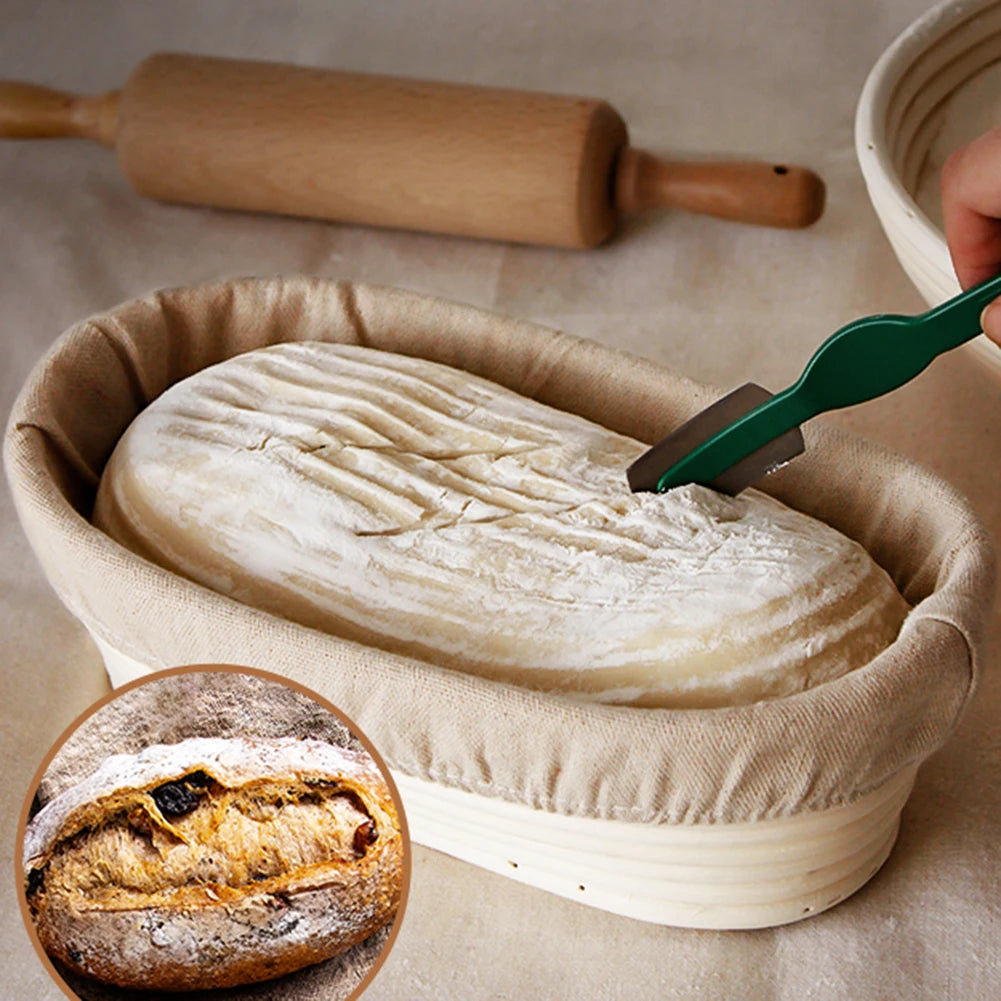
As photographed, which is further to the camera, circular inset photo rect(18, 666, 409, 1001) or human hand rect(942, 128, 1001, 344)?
human hand rect(942, 128, 1001, 344)

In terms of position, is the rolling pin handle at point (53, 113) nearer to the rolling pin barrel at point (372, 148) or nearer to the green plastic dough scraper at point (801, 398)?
the rolling pin barrel at point (372, 148)

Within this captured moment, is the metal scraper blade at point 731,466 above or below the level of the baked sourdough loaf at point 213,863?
above

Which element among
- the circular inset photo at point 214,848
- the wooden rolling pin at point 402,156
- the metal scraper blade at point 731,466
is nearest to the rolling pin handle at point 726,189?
the wooden rolling pin at point 402,156

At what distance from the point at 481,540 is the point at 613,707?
16cm

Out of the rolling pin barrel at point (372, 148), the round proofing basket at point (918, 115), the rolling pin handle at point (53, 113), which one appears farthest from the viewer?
the rolling pin handle at point (53, 113)

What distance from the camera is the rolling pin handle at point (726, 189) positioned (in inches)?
52.6

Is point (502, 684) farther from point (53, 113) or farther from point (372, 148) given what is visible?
point (53, 113)

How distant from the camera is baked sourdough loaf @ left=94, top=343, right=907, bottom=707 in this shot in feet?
2.40

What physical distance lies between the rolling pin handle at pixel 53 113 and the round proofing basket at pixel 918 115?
797 millimetres

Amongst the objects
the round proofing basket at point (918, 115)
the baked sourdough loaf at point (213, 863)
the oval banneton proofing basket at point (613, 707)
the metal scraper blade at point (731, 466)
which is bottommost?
the baked sourdough loaf at point (213, 863)

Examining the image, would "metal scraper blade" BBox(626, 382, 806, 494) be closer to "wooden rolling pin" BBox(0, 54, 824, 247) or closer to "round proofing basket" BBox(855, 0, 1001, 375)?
"round proofing basket" BBox(855, 0, 1001, 375)

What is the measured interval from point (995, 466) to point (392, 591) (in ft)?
1.98

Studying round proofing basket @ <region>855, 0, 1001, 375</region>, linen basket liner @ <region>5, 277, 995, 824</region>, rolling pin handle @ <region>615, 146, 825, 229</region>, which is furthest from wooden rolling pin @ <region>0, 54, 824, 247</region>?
linen basket liner @ <region>5, 277, 995, 824</region>

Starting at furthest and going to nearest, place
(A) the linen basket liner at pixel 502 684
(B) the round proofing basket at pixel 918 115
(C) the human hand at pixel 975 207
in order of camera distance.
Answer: (B) the round proofing basket at pixel 918 115 → (C) the human hand at pixel 975 207 → (A) the linen basket liner at pixel 502 684
